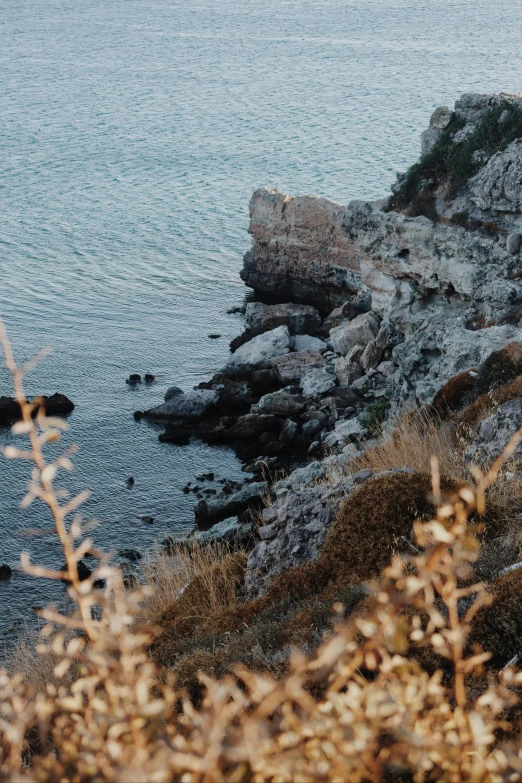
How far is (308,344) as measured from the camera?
102ft

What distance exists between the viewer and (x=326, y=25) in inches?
4584

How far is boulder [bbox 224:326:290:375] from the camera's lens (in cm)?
3025

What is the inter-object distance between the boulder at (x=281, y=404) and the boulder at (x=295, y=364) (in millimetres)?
1930

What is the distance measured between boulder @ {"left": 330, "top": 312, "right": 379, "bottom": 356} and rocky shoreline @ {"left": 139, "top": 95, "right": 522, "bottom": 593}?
0.05m

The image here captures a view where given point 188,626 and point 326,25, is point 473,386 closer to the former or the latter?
point 188,626

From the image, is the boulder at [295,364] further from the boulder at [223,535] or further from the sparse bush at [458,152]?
the boulder at [223,535]

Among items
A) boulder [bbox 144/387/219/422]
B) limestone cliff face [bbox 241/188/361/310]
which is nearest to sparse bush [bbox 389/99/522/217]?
boulder [bbox 144/387/219/422]

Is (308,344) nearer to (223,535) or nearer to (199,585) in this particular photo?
(223,535)

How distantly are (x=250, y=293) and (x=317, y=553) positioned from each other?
30956 millimetres

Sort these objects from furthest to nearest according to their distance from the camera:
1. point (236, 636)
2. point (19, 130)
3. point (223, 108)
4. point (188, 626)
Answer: point (223, 108)
point (19, 130)
point (188, 626)
point (236, 636)

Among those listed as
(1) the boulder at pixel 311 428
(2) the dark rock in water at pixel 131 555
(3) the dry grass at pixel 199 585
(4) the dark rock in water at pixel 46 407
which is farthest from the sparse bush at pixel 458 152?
(3) the dry grass at pixel 199 585

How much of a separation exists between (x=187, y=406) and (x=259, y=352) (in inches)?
170

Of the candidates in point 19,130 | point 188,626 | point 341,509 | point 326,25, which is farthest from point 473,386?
point 326,25

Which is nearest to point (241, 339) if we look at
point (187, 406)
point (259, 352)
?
point (259, 352)
